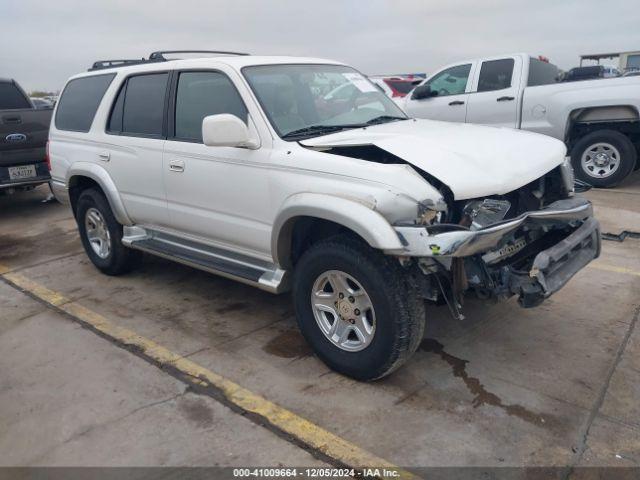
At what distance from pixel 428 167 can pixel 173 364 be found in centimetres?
209

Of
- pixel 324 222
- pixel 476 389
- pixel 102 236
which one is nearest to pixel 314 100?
pixel 324 222

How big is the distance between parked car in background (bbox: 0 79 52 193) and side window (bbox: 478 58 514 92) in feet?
22.1

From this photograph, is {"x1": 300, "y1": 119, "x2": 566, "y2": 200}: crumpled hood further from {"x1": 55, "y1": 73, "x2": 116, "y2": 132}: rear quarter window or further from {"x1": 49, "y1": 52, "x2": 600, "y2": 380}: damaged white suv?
{"x1": 55, "y1": 73, "x2": 116, "y2": 132}: rear quarter window

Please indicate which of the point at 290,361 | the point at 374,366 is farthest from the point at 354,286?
the point at 290,361

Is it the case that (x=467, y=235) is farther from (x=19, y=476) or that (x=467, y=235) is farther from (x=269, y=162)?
(x=19, y=476)

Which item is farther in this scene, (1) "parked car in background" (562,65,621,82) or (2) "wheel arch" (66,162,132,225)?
(1) "parked car in background" (562,65,621,82)

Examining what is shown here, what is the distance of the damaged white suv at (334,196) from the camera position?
303cm

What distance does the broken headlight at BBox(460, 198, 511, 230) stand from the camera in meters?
3.07

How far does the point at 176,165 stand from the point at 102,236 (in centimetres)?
168

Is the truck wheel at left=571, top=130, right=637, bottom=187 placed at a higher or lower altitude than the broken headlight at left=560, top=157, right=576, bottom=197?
lower

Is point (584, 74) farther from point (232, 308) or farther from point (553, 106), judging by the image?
point (232, 308)

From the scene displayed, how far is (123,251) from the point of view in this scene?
5234 mm

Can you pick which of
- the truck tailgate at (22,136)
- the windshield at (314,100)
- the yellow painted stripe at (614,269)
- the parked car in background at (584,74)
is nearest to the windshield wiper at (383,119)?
the windshield at (314,100)

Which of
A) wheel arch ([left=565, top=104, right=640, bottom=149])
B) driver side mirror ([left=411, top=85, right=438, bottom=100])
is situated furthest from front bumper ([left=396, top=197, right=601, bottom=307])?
driver side mirror ([left=411, top=85, right=438, bottom=100])
